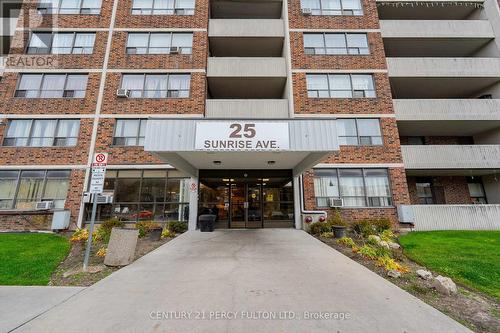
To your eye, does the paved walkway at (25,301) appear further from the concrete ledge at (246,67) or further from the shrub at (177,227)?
the concrete ledge at (246,67)

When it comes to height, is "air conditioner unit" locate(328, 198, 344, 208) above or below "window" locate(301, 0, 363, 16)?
below

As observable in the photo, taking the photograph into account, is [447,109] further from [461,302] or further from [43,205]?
[43,205]

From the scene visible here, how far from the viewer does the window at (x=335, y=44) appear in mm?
14461

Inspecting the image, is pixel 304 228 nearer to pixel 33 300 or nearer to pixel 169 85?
pixel 33 300

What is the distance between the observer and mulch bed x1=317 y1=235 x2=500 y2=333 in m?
3.52

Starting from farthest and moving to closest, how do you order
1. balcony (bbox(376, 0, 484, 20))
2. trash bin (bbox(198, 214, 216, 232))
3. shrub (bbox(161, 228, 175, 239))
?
balcony (bbox(376, 0, 484, 20)), trash bin (bbox(198, 214, 216, 232)), shrub (bbox(161, 228, 175, 239))

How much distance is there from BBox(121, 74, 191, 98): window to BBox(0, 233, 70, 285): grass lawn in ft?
29.8

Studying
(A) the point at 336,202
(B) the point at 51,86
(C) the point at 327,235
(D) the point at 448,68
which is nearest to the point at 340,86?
(D) the point at 448,68

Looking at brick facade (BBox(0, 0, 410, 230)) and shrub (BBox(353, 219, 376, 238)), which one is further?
brick facade (BBox(0, 0, 410, 230))

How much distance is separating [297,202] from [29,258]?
11.3 m

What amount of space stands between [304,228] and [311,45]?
12020 mm

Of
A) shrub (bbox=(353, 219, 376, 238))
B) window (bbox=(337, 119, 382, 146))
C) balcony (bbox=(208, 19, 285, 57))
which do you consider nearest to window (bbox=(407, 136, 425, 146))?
window (bbox=(337, 119, 382, 146))

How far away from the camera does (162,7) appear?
15086 millimetres

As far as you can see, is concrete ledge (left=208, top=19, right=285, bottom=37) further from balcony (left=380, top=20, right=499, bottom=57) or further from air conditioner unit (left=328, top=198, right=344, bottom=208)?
air conditioner unit (left=328, top=198, right=344, bottom=208)
